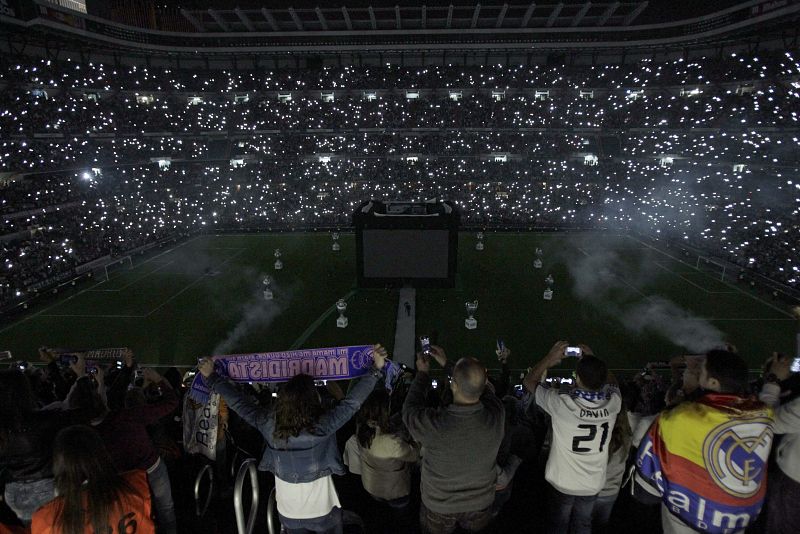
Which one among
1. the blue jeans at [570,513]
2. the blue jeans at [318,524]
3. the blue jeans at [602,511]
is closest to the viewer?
the blue jeans at [318,524]

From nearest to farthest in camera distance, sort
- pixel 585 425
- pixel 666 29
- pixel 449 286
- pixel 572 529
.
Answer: pixel 585 425, pixel 572 529, pixel 449 286, pixel 666 29

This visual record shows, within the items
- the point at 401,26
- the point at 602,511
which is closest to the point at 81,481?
the point at 602,511

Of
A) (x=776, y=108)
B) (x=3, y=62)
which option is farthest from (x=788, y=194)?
(x=3, y=62)

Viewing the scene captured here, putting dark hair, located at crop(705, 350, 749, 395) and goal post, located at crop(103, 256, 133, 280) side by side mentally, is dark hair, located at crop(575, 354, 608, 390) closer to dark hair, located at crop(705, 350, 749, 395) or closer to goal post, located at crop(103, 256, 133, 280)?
dark hair, located at crop(705, 350, 749, 395)

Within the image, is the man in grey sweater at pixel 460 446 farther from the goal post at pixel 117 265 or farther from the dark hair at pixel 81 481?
the goal post at pixel 117 265

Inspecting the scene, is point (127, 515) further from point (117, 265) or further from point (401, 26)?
point (401, 26)

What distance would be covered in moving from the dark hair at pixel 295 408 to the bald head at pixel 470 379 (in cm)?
125

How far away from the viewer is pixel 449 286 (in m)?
26.6

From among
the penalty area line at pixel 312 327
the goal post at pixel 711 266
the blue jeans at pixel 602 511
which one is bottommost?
the penalty area line at pixel 312 327

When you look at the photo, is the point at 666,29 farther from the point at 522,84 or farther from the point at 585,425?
the point at 585,425

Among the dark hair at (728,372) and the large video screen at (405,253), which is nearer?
the dark hair at (728,372)

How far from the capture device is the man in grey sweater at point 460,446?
11.4 ft

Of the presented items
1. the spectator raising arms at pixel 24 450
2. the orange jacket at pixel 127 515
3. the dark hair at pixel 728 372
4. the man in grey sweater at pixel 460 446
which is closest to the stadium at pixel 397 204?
the man in grey sweater at pixel 460 446

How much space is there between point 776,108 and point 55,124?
61.5m
